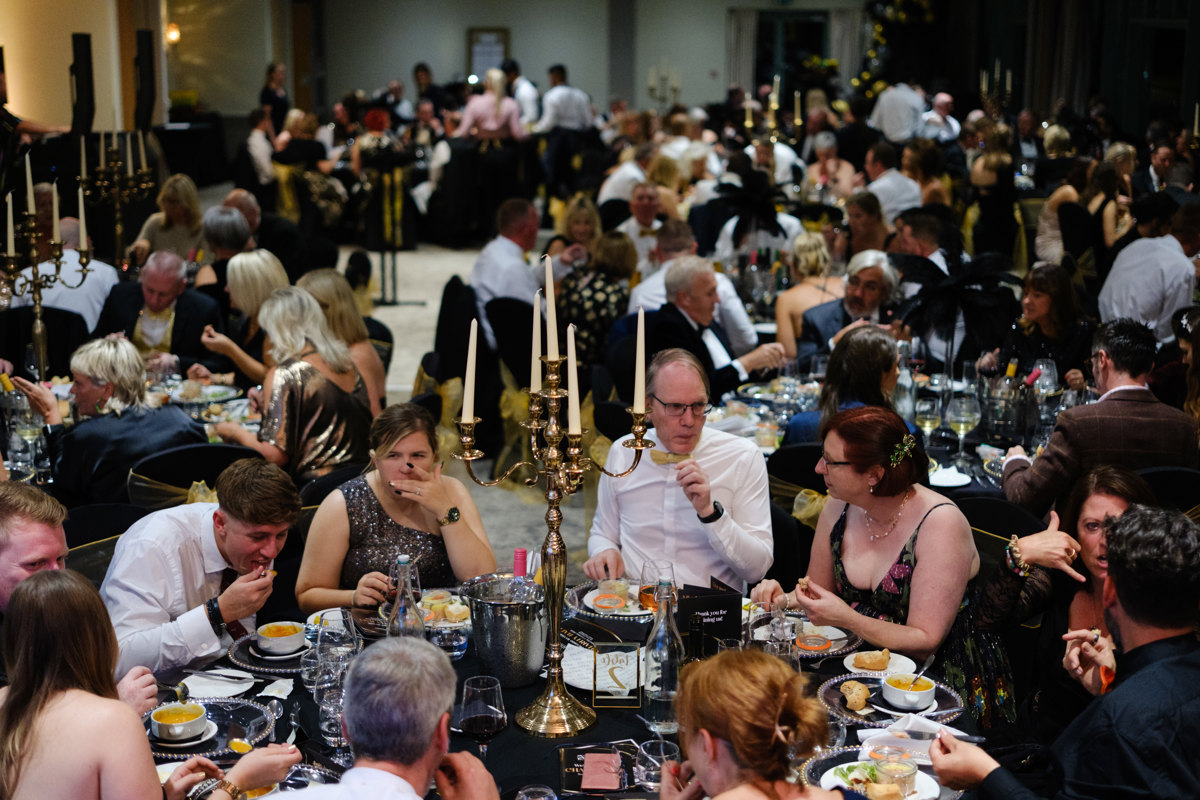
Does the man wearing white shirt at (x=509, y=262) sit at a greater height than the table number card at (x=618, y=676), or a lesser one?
greater

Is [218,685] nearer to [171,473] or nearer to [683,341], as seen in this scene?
[171,473]

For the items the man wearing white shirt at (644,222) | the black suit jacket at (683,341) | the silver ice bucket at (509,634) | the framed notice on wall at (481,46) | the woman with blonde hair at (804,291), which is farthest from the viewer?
the framed notice on wall at (481,46)

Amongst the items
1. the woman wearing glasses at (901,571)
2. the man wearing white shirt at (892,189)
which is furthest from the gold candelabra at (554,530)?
the man wearing white shirt at (892,189)

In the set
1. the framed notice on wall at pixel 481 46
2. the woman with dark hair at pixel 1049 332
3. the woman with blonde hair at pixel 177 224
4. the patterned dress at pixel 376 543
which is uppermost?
the framed notice on wall at pixel 481 46

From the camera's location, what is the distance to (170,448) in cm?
427

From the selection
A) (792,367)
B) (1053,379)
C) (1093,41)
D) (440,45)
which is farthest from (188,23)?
(1053,379)

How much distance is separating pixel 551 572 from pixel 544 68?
21.3 meters

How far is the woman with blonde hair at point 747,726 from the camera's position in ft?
6.11

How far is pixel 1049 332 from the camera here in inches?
208

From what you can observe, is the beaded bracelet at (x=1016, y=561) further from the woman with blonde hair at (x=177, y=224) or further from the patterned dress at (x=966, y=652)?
the woman with blonde hair at (x=177, y=224)

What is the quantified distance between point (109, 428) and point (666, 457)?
80.0 inches

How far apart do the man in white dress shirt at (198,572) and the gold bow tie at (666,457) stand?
3.35ft

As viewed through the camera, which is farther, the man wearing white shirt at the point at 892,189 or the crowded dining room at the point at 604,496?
the man wearing white shirt at the point at 892,189

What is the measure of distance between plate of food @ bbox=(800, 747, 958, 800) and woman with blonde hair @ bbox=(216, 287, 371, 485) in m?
2.67
